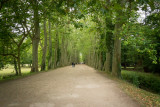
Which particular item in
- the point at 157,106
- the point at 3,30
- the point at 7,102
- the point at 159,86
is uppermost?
the point at 3,30

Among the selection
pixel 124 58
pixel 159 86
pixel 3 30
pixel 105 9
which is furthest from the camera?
pixel 124 58

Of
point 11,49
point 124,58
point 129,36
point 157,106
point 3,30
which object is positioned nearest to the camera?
point 157,106

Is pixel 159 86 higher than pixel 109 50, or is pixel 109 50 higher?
pixel 109 50

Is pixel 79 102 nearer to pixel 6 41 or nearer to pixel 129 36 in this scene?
pixel 129 36

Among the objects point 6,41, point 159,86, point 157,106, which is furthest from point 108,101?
point 6,41

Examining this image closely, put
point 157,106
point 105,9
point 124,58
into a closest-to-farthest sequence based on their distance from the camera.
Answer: point 105,9, point 157,106, point 124,58

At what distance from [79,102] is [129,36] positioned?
5.91 m

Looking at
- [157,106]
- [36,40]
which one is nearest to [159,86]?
[157,106]

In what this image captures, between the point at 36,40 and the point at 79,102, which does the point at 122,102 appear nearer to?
the point at 79,102

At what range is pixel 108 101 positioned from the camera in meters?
5.06

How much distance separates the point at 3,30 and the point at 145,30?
12894 mm

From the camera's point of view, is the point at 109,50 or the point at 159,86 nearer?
the point at 159,86

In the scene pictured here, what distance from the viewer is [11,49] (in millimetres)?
16234

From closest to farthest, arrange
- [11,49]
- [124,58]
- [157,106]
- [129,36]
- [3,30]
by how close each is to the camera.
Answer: [157,106] < [129,36] < [3,30] < [11,49] < [124,58]
